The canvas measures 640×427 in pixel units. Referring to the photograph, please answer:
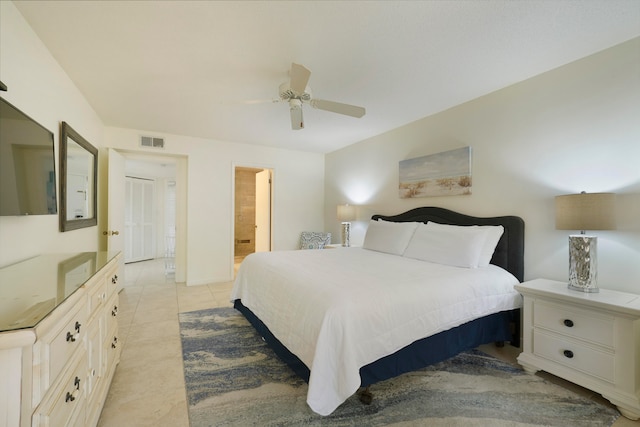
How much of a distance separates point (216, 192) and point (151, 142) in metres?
1.20

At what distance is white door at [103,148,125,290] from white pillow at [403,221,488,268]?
3890mm

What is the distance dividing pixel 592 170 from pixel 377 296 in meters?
2.06

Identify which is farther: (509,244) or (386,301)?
(509,244)

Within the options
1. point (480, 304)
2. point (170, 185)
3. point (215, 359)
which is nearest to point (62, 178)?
point (215, 359)

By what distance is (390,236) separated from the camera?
10.9 feet

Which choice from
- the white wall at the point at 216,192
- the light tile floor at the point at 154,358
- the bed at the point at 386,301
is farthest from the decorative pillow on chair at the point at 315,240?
the bed at the point at 386,301

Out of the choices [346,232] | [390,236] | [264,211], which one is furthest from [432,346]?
[264,211]

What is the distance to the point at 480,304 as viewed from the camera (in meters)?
2.15

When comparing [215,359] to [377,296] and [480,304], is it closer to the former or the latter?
[377,296]

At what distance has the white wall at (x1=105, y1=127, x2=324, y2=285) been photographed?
4477 mm

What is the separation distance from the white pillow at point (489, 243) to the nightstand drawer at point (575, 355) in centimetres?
65

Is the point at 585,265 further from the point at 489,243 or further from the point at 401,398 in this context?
the point at 401,398

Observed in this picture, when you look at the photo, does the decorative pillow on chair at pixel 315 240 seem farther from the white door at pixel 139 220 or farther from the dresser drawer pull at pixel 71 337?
the white door at pixel 139 220

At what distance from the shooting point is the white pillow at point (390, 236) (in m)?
3.19
